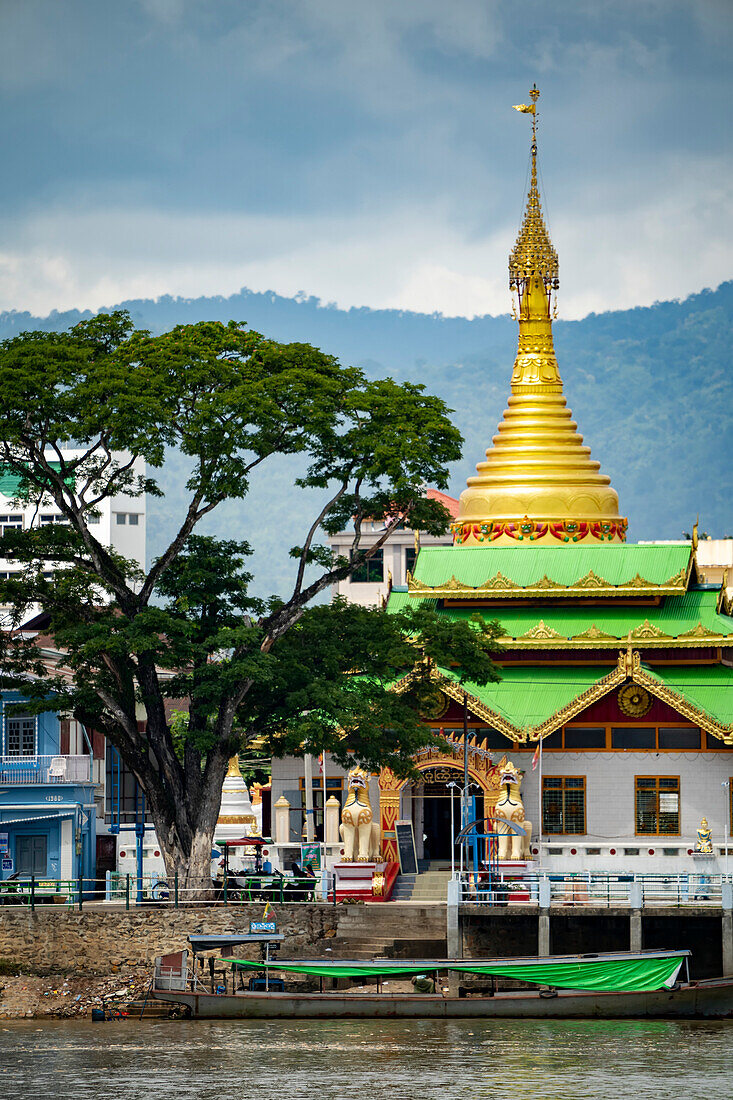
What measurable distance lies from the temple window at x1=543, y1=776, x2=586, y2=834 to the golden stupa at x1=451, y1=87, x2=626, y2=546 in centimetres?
1070

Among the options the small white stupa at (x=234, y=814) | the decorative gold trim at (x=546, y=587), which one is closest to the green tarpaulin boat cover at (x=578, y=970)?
the small white stupa at (x=234, y=814)

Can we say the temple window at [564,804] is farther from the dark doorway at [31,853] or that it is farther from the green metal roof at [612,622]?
the dark doorway at [31,853]

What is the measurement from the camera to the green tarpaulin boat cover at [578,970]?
47625 millimetres

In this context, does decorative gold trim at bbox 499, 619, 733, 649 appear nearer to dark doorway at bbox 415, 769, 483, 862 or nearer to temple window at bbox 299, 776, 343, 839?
dark doorway at bbox 415, 769, 483, 862

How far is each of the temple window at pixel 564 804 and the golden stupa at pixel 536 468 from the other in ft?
35.1

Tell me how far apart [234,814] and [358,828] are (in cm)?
815

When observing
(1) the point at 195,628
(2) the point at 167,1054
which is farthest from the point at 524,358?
(2) the point at 167,1054

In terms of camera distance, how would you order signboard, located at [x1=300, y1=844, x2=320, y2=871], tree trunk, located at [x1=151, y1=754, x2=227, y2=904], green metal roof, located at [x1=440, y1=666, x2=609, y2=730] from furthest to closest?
green metal roof, located at [x1=440, y1=666, x2=609, y2=730] → signboard, located at [x1=300, y1=844, x2=320, y2=871] → tree trunk, located at [x1=151, y1=754, x2=227, y2=904]

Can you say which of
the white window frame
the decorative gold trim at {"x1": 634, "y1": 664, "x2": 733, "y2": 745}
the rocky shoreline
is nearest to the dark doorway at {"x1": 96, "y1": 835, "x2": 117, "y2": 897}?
the white window frame

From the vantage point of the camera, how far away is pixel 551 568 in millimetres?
65125

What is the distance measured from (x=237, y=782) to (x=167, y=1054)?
65.3ft

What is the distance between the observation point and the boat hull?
47562 millimetres

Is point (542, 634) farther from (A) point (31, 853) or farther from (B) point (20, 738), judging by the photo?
(A) point (31, 853)

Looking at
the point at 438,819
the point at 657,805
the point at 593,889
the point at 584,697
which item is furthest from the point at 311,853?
the point at 657,805
